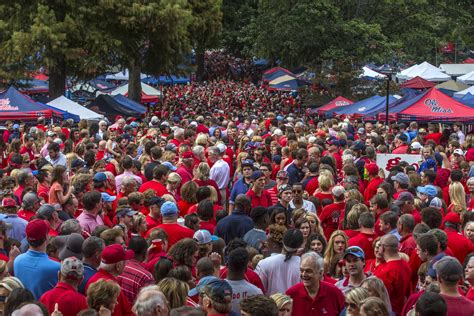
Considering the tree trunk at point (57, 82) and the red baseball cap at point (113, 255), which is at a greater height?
the red baseball cap at point (113, 255)

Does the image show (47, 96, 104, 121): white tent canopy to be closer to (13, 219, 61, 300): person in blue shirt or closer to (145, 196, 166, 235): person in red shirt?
(145, 196, 166, 235): person in red shirt

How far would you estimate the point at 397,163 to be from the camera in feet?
51.3

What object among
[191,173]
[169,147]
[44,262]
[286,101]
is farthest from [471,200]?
[286,101]

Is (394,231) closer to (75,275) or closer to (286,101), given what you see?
(75,275)

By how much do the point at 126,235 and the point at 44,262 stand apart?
5.42ft

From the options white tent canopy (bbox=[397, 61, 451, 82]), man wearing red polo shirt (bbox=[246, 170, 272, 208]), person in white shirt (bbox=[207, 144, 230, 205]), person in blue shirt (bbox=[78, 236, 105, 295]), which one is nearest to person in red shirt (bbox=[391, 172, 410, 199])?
man wearing red polo shirt (bbox=[246, 170, 272, 208])

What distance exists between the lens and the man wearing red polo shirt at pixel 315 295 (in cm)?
774

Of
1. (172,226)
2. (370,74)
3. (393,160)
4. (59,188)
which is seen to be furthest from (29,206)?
(370,74)

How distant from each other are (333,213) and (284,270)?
3.33 m

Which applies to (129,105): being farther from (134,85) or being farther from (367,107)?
(367,107)

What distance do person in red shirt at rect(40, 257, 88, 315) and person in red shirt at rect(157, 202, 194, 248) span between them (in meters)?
2.46

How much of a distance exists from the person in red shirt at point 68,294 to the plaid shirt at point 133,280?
1.72 feet

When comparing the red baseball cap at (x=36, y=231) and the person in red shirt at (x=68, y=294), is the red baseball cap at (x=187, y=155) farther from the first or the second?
the person in red shirt at (x=68, y=294)

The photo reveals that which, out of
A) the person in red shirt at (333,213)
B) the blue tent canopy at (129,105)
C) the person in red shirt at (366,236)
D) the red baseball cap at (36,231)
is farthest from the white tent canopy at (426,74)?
the red baseball cap at (36,231)
